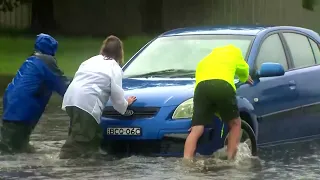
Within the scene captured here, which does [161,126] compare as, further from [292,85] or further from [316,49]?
[316,49]

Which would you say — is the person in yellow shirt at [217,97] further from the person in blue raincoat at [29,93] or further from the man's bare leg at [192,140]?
→ the person in blue raincoat at [29,93]

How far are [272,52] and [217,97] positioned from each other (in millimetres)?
1792

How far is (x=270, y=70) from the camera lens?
10102mm

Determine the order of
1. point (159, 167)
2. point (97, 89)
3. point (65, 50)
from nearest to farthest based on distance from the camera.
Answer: point (159, 167) → point (97, 89) → point (65, 50)

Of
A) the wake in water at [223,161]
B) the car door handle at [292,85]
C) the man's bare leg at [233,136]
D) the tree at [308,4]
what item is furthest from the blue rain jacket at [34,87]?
the tree at [308,4]

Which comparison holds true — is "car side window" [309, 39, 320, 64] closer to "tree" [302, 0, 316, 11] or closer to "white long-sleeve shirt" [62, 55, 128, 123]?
"white long-sleeve shirt" [62, 55, 128, 123]

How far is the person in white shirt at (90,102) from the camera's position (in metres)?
9.51

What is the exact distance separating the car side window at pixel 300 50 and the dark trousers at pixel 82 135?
2.92 meters

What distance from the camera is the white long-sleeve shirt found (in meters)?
9.53

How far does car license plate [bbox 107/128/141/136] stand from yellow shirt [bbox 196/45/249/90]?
0.80m

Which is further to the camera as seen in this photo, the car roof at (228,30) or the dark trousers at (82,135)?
the car roof at (228,30)

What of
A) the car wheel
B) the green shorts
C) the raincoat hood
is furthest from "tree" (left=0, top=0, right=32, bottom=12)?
the green shorts

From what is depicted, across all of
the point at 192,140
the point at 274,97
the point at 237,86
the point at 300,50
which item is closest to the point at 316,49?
the point at 300,50

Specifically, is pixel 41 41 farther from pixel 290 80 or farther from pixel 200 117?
pixel 290 80
